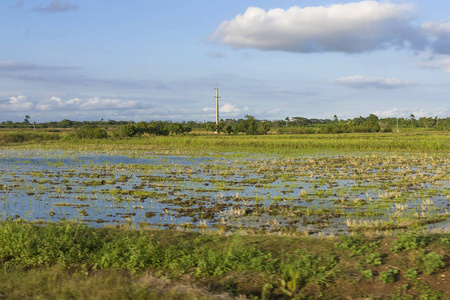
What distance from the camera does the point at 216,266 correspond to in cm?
602

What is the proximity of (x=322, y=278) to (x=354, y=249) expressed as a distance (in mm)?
942

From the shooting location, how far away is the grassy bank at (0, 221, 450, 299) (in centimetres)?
535

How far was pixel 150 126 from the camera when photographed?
7444 cm

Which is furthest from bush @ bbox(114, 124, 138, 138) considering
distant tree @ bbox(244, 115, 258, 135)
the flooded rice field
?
the flooded rice field

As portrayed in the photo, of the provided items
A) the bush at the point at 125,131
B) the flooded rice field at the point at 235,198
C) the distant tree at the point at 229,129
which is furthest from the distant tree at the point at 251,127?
the flooded rice field at the point at 235,198

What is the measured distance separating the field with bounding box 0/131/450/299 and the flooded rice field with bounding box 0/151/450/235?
0.07 metres

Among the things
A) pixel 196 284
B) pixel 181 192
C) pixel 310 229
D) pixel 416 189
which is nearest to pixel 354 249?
pixel 196 284

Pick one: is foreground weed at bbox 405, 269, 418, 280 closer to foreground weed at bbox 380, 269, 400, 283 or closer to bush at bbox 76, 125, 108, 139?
foreground weed at bbox 380, 269, 400, 283

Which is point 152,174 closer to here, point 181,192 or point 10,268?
point 181,192

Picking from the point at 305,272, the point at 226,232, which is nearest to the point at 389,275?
the point at 305,272

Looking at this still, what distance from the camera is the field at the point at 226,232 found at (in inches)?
217

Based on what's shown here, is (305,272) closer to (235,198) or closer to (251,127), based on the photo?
(235,198)

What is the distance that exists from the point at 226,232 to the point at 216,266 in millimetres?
4094

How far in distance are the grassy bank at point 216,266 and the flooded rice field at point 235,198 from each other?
11.2 feet
